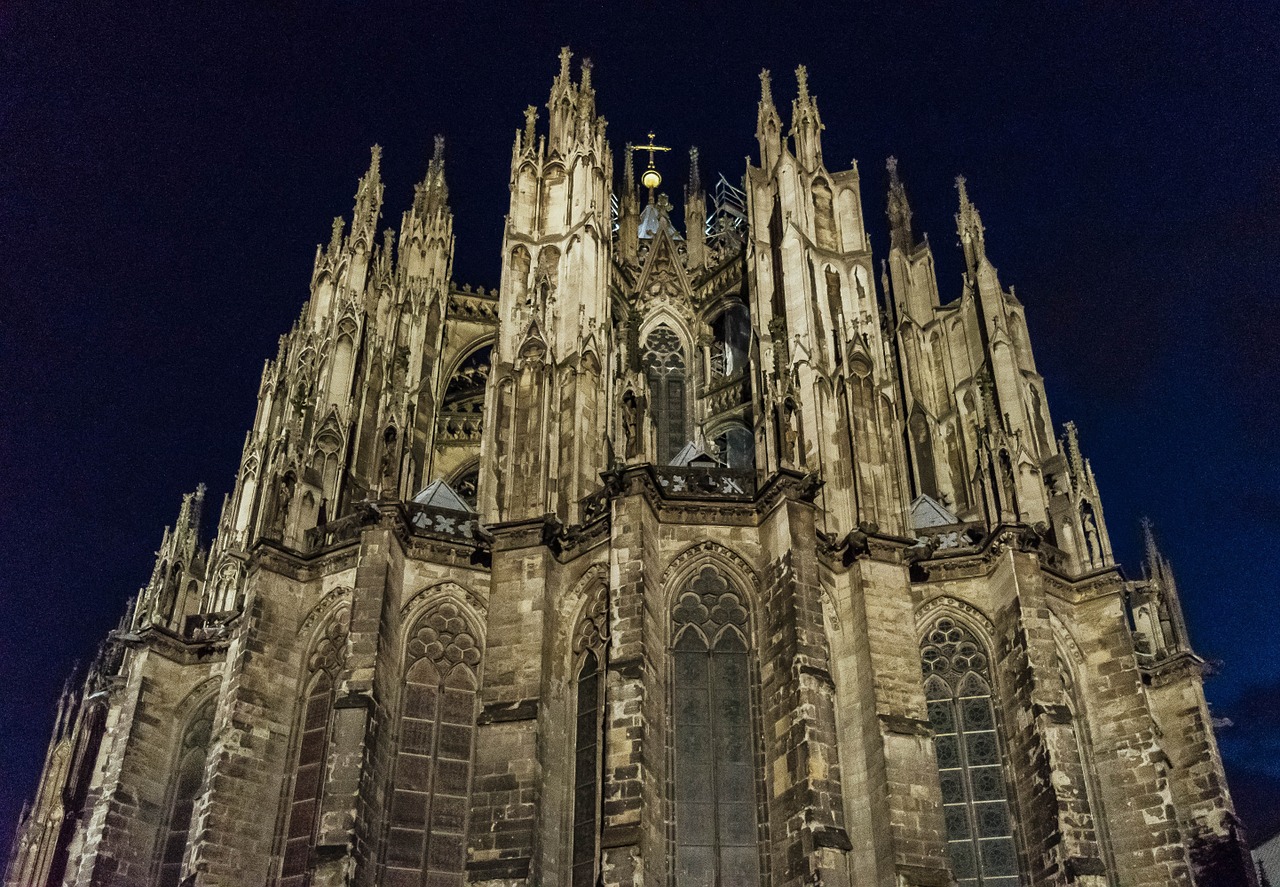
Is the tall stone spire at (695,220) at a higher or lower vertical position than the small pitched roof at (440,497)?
higher

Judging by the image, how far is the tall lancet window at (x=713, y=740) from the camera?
931 inches

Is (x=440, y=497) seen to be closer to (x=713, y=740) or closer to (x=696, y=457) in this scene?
(x=696, y=457)

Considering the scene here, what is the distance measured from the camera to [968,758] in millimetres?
27047

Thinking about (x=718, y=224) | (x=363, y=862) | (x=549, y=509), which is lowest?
(x=363, y=862)

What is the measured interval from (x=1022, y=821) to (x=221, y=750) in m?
16.7

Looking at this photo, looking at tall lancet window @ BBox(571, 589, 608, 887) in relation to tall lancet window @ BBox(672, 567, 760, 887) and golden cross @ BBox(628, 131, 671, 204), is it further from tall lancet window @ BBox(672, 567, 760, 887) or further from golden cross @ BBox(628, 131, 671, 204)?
golden cross @ BBox(628, 131, 671, 204)

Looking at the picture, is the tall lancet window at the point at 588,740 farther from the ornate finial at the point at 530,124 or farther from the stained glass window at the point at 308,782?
the ornate finial at the point at 530,124

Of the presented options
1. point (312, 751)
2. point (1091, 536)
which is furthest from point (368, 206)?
point (1091, 536)

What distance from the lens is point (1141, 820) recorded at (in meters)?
26.7

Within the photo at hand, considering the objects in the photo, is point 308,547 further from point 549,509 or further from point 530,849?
point 530,849

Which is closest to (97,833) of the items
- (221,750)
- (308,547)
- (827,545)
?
(221,750)

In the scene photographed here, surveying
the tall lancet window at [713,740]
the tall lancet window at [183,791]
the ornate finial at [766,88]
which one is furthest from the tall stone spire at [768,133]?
the tall lancet window at [183,791]

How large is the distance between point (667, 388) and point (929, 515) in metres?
10.6

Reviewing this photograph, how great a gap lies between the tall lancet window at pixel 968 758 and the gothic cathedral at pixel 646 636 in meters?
0.06
